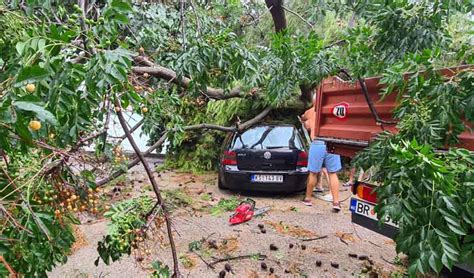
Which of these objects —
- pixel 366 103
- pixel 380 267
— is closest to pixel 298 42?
pixel 366 103

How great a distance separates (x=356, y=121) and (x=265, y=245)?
1.96 metres

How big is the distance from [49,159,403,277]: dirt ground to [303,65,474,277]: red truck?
817 mm

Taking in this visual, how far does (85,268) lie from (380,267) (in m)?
3.17

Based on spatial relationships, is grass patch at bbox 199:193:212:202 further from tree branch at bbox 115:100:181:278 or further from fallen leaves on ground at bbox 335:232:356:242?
tree branch at bbox 115:100:181:278

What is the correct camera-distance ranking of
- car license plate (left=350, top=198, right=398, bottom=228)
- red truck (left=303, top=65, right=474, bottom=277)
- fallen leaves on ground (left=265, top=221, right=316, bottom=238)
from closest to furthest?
red truck (left=303, top=65, right=474, bottom=277), car license plate (left=350, top=198, right=398, bottom=228), fallen leaves on ground (left=265, top=221, right=316, bottom=238)

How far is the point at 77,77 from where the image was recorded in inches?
50.6

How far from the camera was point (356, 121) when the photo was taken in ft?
11.9

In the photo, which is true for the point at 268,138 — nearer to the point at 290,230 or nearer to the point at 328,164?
the point at 328,164

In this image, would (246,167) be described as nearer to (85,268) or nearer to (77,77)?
(85,268)

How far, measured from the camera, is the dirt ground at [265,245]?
380 cm

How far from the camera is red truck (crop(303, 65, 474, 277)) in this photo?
320 cm

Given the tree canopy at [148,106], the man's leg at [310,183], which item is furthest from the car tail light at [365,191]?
the man's leg at [310,183]

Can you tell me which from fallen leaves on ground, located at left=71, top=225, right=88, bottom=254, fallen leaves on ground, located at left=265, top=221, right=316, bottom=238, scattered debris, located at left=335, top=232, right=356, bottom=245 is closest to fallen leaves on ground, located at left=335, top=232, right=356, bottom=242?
scattered debris, located at left=335, top=232, right=356, bottom=245

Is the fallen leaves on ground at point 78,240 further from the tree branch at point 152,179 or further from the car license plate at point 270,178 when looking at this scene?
the car license plate at point 270,178
